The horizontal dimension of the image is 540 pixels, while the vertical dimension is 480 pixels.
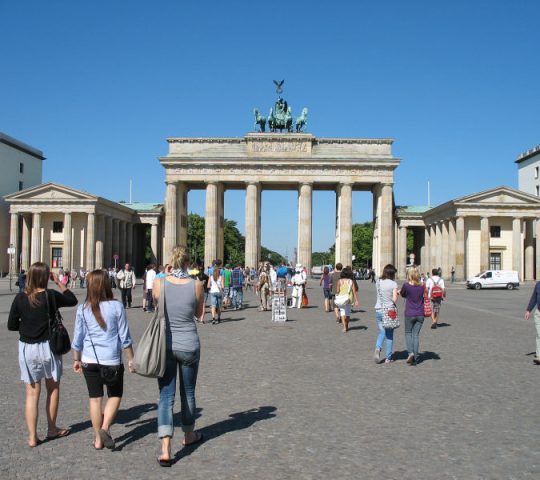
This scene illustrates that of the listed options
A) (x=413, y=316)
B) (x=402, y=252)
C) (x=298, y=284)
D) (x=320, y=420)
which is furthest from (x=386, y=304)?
(x=402, y=252)

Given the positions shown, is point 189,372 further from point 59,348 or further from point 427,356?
point 427,356

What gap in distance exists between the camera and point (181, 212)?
71.3 metres

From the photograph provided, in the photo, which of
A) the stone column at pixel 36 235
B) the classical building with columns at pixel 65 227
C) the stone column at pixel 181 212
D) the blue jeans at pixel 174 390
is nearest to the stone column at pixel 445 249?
the stone column at pixel 181 212

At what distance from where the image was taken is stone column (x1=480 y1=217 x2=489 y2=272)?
64750 mm

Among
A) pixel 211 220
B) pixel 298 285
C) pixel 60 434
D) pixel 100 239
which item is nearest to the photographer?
pixel 60 434

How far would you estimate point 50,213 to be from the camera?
70.9m

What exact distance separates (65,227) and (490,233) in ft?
153

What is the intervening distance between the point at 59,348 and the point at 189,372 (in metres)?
1.48

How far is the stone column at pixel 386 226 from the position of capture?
67.7 metres

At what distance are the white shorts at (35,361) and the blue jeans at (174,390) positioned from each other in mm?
1320

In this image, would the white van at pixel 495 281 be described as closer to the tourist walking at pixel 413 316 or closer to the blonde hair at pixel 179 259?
the tourist walking at pixel 413 316

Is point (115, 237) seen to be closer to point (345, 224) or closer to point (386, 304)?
point (345, 224)

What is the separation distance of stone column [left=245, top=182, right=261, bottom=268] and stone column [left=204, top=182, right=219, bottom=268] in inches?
144

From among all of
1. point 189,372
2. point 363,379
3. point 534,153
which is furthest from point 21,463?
point 534,153
